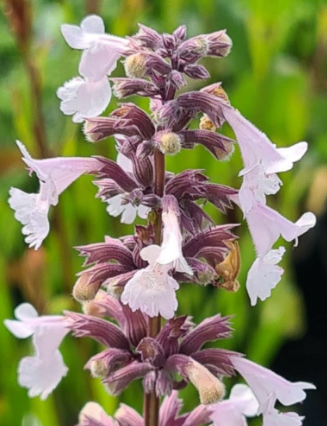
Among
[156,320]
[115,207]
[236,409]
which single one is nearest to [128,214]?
[115,207]

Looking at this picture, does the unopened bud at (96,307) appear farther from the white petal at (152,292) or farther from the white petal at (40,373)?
the white petal at (152,292)

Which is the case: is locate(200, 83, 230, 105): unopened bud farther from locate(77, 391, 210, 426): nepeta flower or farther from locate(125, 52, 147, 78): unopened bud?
locate(77, 391, 210, 426): nepeta flower

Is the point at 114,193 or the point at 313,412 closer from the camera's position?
the point at 114,193

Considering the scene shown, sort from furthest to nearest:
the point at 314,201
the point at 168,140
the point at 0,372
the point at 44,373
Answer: the point at 314,201, the point at 0,372, the point at 44,373, the point at 168,140

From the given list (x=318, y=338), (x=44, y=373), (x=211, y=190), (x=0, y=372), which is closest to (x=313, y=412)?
(x=318, y=338)

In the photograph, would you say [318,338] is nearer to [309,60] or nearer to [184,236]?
[309,60]

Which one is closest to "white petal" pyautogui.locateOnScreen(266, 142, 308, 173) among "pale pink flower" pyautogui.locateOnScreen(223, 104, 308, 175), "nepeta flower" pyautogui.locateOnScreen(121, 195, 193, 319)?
"pale pink flower" pyautogui.locateOnScreen(223, 104, 308, 175)

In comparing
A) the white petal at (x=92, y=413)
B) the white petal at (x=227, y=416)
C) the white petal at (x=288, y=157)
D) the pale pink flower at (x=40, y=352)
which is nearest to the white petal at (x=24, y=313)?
the pale pink flower at (x=40, y=352)
